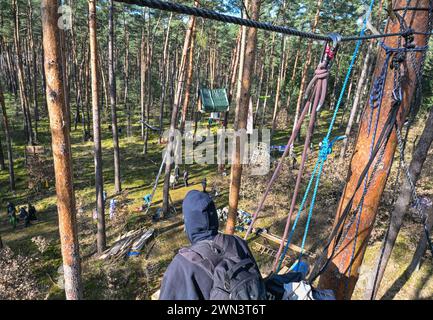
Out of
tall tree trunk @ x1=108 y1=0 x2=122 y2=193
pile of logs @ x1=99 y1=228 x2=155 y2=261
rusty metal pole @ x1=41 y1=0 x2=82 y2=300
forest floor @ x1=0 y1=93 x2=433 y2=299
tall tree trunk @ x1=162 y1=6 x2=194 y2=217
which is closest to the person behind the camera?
rusty metal pole @ x1=41 y1=0 x2=82 y2=300

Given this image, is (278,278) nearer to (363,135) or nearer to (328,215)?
(363,135)

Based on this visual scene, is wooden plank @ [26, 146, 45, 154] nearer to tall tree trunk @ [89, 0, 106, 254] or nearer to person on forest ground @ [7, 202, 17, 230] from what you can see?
person on forest ground @ [7, 202, 17, 230]

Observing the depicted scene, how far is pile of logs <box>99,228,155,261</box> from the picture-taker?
1172cm

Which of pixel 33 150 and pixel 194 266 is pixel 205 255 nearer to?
pixel 194 266

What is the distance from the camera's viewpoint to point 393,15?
2297mm

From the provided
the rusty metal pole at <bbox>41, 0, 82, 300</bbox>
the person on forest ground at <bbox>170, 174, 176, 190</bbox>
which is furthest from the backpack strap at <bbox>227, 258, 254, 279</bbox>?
the person on forest ground at <bbox>170, 174, 176, 190</bbox>

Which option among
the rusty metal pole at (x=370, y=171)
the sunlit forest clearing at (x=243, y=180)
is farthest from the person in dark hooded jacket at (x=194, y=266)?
the rusty metal pole at (x=370, y=171)

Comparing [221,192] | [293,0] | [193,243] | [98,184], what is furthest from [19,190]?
[293,0]

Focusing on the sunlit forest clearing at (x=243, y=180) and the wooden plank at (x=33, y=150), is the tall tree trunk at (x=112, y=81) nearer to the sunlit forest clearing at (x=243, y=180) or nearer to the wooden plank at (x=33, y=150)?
the sunlit forest clearing at (x=243, y=180)

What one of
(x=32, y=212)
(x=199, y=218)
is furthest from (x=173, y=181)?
(x=199, y=218)

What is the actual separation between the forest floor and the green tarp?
15.4 ft

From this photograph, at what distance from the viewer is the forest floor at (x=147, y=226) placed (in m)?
9.83

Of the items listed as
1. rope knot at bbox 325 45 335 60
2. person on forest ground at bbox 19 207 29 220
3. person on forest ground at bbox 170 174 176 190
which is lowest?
person on forest ground at bbox 19 207 29 220

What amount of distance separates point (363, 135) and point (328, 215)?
459 inches
